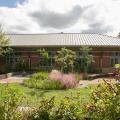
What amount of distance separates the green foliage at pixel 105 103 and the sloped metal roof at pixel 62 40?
25.6m

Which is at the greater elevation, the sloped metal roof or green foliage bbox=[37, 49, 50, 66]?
the sloped metal roof

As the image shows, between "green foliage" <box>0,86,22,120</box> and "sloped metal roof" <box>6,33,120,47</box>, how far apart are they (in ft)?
82.2

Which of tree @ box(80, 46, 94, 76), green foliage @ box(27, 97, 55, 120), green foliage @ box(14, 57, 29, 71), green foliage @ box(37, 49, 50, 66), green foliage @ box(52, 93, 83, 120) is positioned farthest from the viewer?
green foliage @ box(14, 57, 29, 71)

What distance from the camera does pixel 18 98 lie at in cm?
676

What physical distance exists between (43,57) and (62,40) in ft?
13.3

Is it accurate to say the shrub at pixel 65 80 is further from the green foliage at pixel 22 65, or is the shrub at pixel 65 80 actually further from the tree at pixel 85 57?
the green foliage at pixel 22 65

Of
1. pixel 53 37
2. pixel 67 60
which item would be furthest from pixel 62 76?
pixel 53 37

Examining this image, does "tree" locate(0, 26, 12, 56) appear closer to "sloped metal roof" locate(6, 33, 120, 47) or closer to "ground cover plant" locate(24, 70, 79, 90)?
"sloped metal roof" locate(6, 33, 120, 47)

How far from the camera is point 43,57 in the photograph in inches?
1254

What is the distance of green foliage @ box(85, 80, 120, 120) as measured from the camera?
5695 millimetres

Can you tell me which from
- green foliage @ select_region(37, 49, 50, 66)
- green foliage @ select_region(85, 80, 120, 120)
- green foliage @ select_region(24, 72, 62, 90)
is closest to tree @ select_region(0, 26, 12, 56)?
green foliage @ select_region(37, 49, 50, 66)

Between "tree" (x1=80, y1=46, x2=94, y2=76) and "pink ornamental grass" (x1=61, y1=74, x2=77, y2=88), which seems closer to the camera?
"pink ornamental grass" (x1=61, y1=74, x2=77, y2=88)

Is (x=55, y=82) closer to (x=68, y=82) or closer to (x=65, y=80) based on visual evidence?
(x=65, y=80)

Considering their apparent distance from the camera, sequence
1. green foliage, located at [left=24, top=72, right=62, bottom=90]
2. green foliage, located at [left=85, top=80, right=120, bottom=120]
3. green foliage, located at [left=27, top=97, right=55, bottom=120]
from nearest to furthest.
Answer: green foliage, located at [left=85, top=80, right=120, bottom=120] → green foliage, located at [left=27, top=97, right=55, bottom=120] → green foliage, located at [left=24, top=72, right=62, bottom=90]
